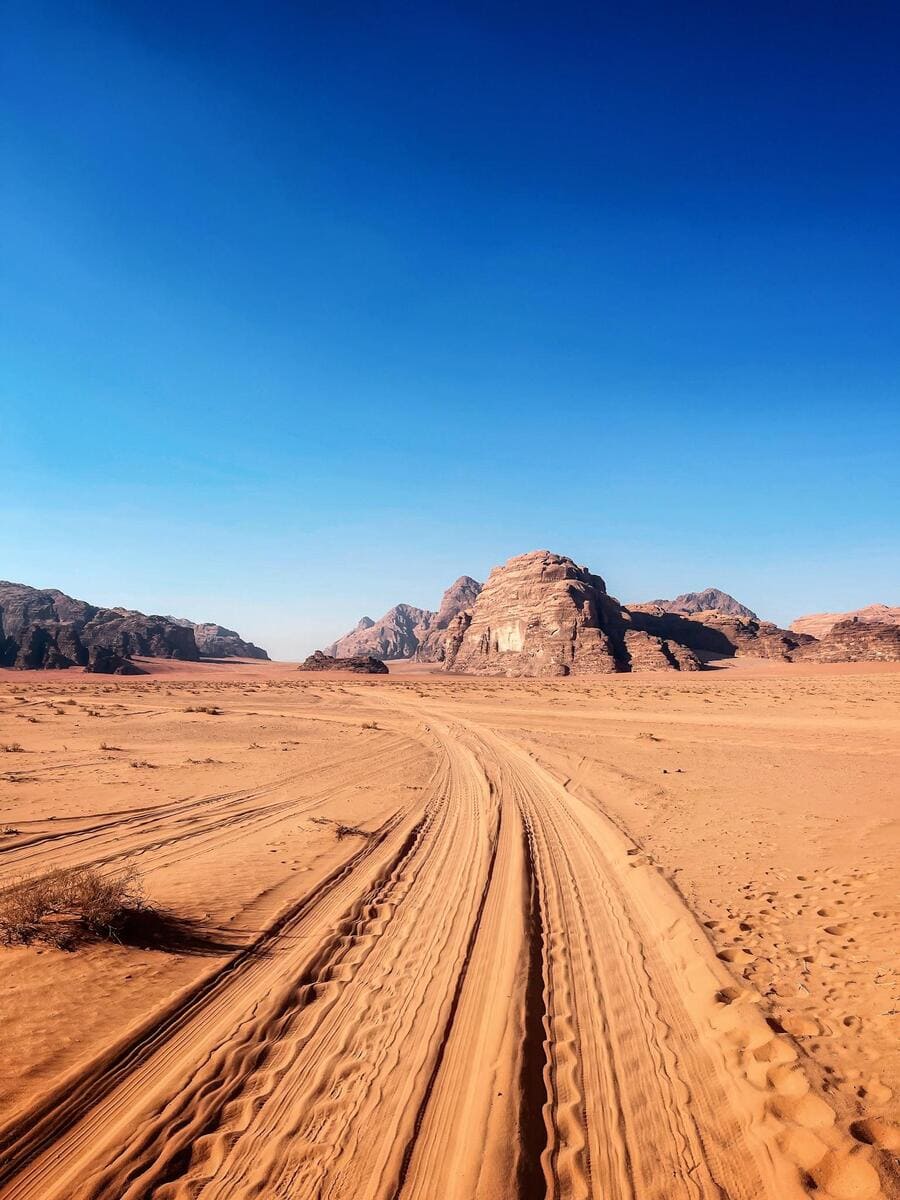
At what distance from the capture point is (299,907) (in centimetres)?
711

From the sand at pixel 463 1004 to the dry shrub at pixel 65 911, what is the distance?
22 centimetres

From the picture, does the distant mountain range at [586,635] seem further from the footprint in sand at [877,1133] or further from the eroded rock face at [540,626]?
the footprint in sand at [877,1133]

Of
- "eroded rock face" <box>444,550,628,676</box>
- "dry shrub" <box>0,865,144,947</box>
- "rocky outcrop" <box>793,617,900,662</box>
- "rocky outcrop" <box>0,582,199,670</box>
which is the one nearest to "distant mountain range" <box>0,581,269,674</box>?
"rocky outcrop" <box>0,582,199,670</box>

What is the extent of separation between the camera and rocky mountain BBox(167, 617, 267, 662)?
15988 cm

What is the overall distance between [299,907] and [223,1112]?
3437 mm

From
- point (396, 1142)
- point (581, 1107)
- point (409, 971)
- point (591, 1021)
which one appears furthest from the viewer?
point (409, 971)

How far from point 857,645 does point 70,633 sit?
112 m

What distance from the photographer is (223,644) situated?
538 feet

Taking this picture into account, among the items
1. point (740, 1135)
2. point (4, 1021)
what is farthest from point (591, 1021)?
point (4, 1021)

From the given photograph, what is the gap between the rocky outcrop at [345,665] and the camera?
9300cm

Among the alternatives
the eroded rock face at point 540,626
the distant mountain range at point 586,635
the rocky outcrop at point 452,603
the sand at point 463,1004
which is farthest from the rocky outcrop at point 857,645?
the rocky outcrop at point 452,603

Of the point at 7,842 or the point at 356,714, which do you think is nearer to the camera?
the point at 7,842

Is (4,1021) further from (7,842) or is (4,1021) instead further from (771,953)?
(771,953)

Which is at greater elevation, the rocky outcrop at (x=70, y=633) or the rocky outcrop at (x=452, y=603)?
the rocky outcrop at (x=452, y=603)
